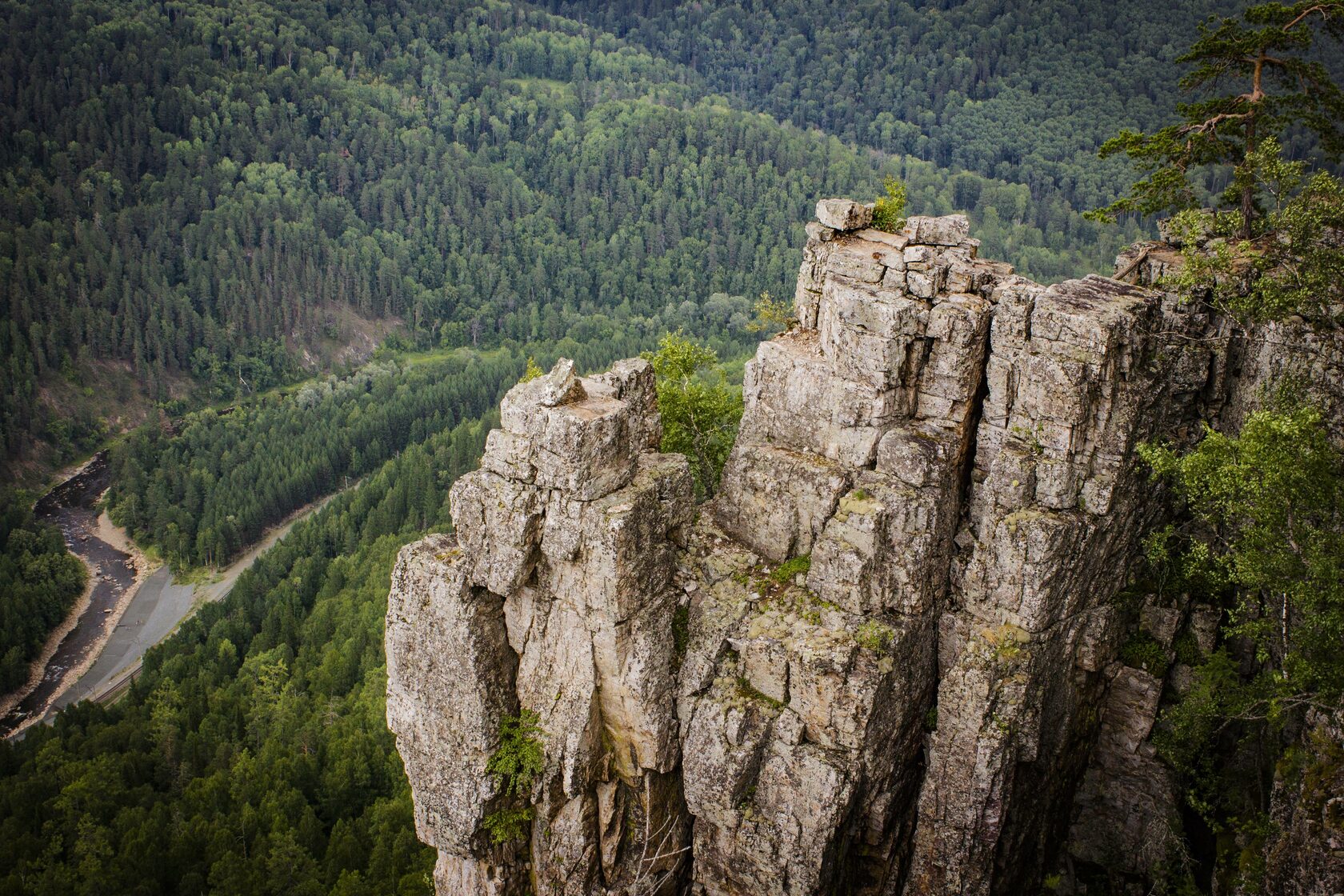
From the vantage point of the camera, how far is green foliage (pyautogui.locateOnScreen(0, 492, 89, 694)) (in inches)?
4557

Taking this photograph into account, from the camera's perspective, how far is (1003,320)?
39.4 m

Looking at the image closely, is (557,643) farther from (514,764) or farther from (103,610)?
(103,610)

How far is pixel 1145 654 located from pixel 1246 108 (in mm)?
24819

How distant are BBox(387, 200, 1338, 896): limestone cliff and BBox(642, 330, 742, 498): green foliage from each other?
323 inches

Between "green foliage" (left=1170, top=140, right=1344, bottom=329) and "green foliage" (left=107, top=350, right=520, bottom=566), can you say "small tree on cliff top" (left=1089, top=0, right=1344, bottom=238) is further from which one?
"green foliage" (left=107, top=350, right=520, bottom=566)

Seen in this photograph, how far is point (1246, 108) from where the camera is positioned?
4600 cm

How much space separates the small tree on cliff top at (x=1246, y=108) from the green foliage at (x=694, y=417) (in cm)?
2114

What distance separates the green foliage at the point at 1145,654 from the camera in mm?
43344

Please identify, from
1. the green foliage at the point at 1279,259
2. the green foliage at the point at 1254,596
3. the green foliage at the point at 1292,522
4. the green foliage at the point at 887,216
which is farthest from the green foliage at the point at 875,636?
the green foliage at the point at 887,216

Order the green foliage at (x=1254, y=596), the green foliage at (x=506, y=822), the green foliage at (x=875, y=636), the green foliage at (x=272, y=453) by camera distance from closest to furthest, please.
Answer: the green foliage at (x=1254, y=596)
the green foliage at (x=875, y=636)
the green foliage at (x=506, y=822)
the green foliage at (x=272, y=453)

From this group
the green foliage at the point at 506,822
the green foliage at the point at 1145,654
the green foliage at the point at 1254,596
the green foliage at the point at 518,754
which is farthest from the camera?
the green foliage at the point at 1145,654

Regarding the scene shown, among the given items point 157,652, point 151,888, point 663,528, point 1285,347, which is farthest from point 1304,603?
point 157,652

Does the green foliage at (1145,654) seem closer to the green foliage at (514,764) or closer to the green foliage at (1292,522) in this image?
the green foliage at (1292,522)

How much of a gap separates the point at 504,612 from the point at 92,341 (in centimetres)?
18907
